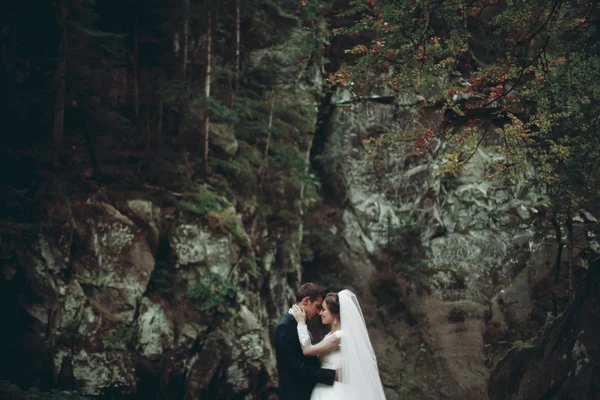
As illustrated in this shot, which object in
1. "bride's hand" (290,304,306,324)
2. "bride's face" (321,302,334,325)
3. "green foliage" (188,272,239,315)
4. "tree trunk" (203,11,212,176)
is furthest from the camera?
"tree trunk" (203,11,212,176)

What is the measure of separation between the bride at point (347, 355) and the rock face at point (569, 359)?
2.55m

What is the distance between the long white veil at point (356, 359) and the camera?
5391 millimetres

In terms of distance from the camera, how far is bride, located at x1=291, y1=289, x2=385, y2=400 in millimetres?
5379

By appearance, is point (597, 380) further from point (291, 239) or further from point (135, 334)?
point (291, 239)

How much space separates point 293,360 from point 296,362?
0.13ft

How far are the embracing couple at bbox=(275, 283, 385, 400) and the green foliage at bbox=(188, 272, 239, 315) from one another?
672cm

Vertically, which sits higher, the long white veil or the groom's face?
the groom's face

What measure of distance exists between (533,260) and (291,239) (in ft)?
27.6

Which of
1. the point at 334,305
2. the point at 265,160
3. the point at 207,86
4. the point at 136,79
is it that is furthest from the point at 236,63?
the point at 334,305

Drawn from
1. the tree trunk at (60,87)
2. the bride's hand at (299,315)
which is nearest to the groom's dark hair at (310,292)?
the bride's hand at (299,315)

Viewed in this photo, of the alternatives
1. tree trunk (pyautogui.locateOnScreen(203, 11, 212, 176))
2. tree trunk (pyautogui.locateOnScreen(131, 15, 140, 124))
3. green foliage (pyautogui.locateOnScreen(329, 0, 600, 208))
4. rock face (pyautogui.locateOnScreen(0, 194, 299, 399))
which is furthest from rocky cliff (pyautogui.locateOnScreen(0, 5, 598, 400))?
tree trunk (pyautogui.locateOnScreen(131, 15, 140, 124))

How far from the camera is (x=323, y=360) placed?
18.6 ft

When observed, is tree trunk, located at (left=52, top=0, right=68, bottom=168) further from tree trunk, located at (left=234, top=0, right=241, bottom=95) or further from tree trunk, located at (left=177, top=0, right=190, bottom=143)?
tree trunk, located at (left=234, top=0, right=241, bottom=95)

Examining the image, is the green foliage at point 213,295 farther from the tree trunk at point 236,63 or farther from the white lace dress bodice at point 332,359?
the white lace dress bodice at point 332,359
